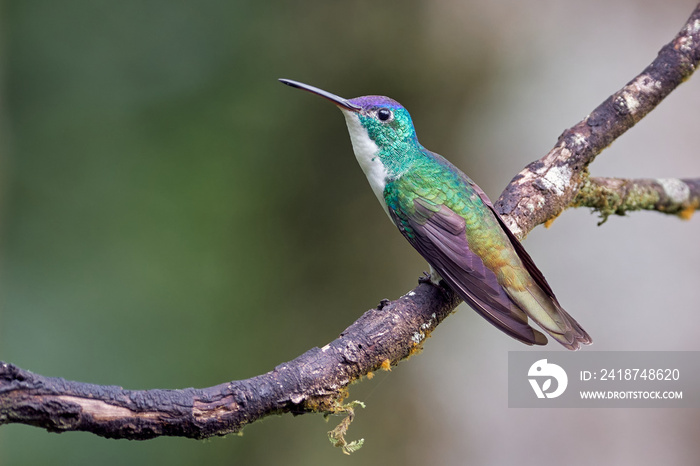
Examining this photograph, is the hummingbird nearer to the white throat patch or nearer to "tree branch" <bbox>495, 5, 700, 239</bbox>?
the white throat patch

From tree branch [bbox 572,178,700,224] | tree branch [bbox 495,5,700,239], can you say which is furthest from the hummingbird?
tree branch [bbox 572,178,700,224]

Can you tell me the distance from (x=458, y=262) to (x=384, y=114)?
713 mm

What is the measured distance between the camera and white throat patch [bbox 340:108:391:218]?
2736 mm

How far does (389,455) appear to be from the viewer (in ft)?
15.7

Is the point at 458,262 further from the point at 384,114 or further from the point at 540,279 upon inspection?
the point at 384,114

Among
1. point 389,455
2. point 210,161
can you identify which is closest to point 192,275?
point 210,161

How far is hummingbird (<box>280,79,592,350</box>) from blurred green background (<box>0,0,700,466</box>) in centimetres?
204

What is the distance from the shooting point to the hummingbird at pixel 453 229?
7.94 ft

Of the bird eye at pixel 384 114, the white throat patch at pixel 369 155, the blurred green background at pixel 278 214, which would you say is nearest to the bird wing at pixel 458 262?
the white throat patch at pixel 369 155

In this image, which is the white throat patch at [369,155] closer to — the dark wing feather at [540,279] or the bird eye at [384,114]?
the bird eye at [384,114]

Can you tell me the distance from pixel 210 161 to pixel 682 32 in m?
2.97

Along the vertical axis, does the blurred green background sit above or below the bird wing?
above

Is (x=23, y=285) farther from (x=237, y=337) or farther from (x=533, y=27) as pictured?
(x=533, y=27)

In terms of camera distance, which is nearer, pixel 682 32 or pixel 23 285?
pixel 682 32
